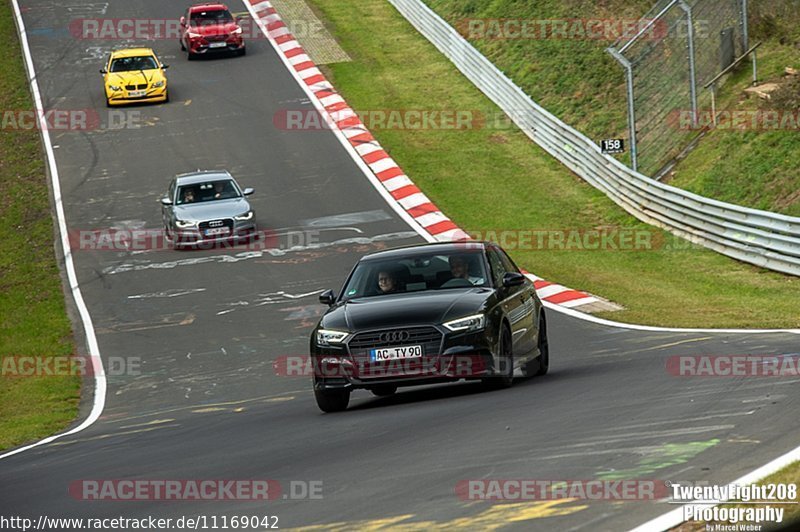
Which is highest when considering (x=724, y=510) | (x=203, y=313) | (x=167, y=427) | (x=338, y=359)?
(x=724, y=510)

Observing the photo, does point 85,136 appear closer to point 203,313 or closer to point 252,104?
point 252,104

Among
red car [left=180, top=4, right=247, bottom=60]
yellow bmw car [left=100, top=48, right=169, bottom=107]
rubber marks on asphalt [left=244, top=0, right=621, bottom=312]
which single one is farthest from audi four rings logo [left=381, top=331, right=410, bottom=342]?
red car [left=180, top=4, right=247, bottom=60]

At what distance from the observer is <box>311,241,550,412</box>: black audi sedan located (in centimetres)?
1301

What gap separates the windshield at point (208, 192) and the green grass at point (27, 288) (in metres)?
3.08

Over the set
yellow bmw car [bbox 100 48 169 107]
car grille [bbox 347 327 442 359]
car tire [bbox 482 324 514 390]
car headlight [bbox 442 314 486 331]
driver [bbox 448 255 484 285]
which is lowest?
yellow bmw car [bbox 100 48 169 107]

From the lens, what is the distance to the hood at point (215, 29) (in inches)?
1752

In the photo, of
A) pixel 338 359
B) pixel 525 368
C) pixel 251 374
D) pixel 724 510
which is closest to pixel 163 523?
pixel 724 510

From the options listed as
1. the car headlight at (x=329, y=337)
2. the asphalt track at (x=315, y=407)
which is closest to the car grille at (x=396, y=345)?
the car headlight at (x=329, y=337)

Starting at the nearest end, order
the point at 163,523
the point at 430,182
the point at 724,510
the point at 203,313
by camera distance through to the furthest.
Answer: the point at 724,510, the point at 163,523, the point at 203,313, the point at 430,182

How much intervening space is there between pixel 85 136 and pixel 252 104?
4.86m

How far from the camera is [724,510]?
7.23 metres

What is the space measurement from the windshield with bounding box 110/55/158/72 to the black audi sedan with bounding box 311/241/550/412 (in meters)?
27.6

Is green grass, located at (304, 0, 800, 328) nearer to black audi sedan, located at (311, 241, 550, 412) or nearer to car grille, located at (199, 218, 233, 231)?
car grille, located at (199, 218, 233, 231)

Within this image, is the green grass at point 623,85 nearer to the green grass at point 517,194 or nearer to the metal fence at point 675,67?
the metal fence at point 675,67
